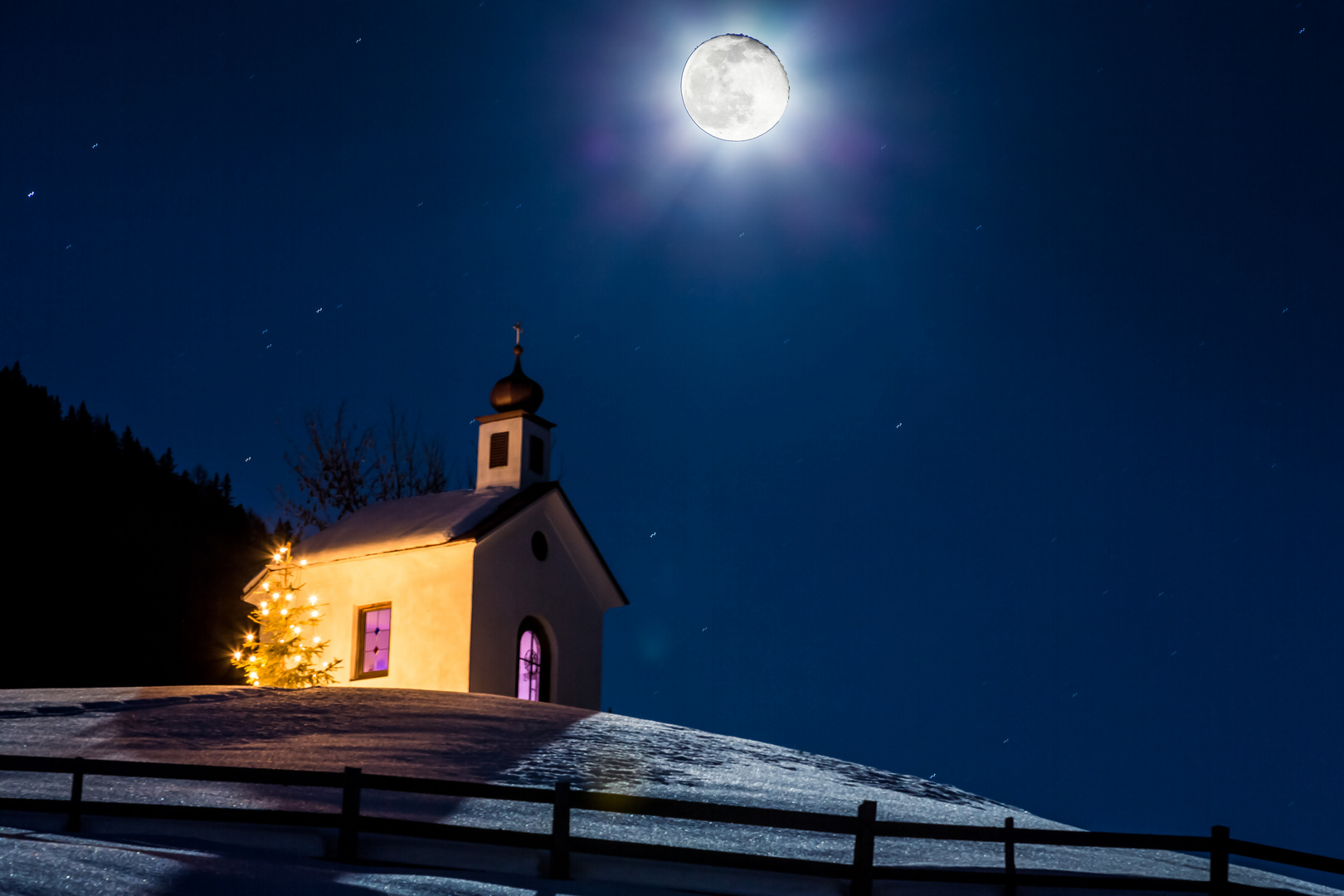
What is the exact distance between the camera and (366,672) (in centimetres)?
2438

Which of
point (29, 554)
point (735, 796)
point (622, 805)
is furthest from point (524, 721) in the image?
point (29, 554)

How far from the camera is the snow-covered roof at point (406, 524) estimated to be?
24484 millimetres

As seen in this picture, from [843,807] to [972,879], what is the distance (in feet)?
13.9

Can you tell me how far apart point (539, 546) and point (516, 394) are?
4054 millimetres

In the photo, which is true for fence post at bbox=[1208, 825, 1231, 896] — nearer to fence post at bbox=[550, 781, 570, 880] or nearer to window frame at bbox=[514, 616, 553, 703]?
fence post at bbox=[550, 781, 570, 880]

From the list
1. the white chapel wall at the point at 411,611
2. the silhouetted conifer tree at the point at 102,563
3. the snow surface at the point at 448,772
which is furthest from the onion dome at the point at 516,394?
the silhouetted conifer tree at the point at 102,563

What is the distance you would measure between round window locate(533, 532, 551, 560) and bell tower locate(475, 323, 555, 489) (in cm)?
170

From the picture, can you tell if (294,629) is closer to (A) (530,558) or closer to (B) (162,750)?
(A) (530,558)

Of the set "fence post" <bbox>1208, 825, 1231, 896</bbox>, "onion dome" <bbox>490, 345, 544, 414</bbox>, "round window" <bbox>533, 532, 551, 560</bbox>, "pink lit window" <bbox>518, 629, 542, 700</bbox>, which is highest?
"onion dome" <bbox>490, 345, 544, 414</bbox>

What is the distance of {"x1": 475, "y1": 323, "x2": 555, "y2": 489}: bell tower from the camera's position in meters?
27.6

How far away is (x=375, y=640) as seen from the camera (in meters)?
24.6

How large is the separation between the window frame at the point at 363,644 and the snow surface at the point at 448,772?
6.67ft

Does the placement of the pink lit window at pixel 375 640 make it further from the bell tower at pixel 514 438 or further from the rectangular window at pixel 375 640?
the bell tower at pixel 514 438

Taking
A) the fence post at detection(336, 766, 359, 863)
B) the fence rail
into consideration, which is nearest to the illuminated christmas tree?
the fence rail
